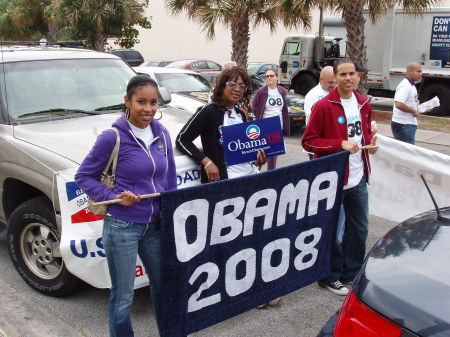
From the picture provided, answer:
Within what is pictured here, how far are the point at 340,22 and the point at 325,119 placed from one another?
1874cm

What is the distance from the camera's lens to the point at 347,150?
3699 mm

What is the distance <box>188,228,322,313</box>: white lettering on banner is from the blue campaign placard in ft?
2.40

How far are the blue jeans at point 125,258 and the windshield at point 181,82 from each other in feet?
23.9

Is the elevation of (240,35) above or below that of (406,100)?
above

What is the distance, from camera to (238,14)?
51.3 ft

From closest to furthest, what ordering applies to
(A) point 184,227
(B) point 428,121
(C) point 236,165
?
(A) point 184,227 < (C) point 236,165 < (B) point 428,121

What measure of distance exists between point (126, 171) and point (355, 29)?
12.8m

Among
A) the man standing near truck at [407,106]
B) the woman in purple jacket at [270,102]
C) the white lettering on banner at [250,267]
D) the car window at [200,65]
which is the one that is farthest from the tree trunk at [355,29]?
the white lettering on banner at [250,267]

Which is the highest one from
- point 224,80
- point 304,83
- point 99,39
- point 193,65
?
point 99,39

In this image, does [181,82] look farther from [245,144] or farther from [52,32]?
[52,32]

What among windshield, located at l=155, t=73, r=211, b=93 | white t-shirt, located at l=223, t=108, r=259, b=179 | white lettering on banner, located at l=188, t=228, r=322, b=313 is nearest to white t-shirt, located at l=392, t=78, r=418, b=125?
white t-shirt, located at l=223, t=108, r=259, b=179

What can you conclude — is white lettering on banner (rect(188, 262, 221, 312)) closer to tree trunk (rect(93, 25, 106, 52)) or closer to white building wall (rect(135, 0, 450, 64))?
tree trunk (rect(93, 25, 106, 52))

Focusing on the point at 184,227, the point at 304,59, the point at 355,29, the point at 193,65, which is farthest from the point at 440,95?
the point at 184,227

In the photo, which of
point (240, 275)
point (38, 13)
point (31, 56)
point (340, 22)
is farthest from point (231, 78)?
point (38, 13)
